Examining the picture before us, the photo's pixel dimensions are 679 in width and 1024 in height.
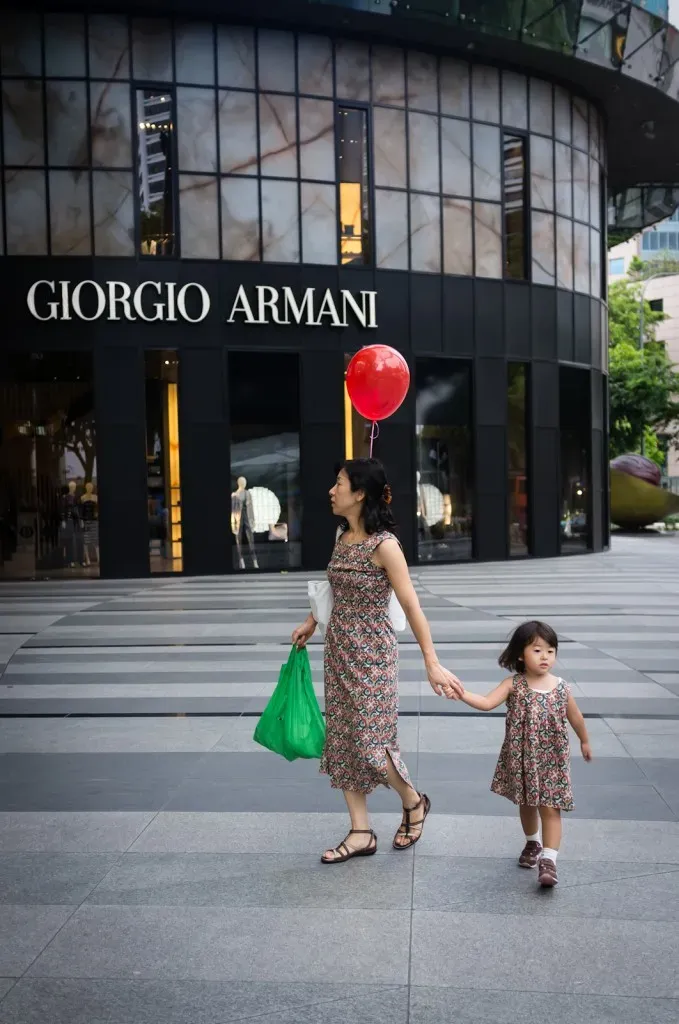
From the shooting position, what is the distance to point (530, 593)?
16.4 metres

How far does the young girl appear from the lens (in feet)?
14.8

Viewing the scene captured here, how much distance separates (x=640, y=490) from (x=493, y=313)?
1329 cm

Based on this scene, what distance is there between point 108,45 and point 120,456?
7.47m

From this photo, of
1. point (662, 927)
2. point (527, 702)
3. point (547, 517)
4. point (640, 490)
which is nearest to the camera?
point (662, 927)

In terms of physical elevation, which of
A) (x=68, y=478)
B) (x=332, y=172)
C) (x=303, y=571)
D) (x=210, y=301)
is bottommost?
(x=303, y=571)

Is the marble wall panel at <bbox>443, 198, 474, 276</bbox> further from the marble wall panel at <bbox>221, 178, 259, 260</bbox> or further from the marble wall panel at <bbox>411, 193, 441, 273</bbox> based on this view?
the marble wall panel at <bbox>221, 178, 259, 260</bbox>

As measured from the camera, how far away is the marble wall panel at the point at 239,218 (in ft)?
68.5

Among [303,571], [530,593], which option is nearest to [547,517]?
[303,571]

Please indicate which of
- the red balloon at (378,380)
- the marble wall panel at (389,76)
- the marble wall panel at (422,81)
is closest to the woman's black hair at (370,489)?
the red balloon at (378,380)

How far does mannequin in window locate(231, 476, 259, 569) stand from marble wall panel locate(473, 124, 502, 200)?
25.7 feet

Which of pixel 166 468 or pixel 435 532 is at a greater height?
pixel 166 468

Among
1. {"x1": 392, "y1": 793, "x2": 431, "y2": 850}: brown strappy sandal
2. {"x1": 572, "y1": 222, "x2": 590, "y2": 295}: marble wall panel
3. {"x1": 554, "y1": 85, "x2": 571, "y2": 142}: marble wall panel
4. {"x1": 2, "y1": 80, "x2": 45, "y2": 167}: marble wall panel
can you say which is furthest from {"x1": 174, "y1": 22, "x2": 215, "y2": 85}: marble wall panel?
{"x1": 392, "y1": 793, "x2": 431, "y2": 850}: brown strappy sandal

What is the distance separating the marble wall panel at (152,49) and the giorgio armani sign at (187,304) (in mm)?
3834

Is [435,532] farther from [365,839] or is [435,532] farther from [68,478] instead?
[365,839]
